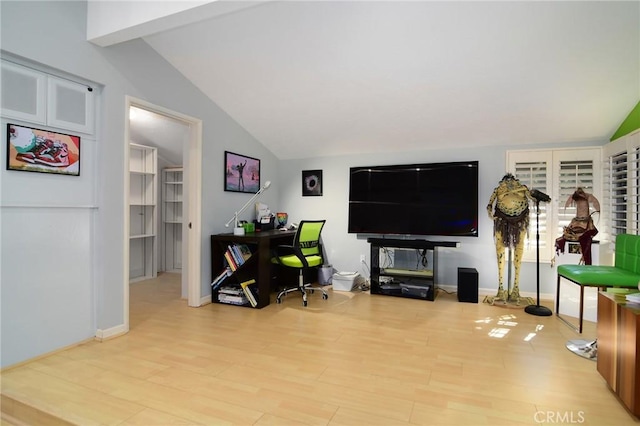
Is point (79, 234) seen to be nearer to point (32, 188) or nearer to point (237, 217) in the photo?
point (32, 188)

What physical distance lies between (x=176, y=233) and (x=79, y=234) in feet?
10.3

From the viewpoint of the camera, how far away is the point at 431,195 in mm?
4418

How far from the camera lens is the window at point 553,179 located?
396 cm

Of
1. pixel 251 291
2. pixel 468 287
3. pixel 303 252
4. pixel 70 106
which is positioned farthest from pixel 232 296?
pixel 468 287

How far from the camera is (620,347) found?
1904 millimetres

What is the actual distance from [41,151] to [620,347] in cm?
393

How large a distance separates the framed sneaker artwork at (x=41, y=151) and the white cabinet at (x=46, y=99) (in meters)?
0.08

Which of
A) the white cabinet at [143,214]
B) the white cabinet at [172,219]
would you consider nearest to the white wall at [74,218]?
the white cabinet at [143,214]

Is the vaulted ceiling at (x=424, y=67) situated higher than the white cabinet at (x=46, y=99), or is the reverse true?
the vaulted ceiling at (x=424, y=67)

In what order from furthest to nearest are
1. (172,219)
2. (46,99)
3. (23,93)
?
(172,219), (46,99), (23,93)

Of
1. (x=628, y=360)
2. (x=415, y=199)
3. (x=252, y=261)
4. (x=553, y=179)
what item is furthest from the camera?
(x=415, y=199)

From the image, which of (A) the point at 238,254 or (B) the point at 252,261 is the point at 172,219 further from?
(B) the point at 252,261

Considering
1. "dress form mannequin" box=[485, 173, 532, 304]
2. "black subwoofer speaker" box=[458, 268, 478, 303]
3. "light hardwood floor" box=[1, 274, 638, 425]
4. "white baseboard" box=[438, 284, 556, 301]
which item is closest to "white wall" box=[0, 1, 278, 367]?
"light hardwood floor" box=[1, 274, 638, 425]

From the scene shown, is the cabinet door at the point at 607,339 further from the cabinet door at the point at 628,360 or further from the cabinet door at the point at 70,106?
the cabinet door at the point at 70,106
